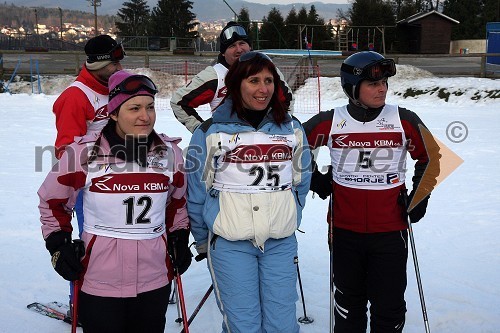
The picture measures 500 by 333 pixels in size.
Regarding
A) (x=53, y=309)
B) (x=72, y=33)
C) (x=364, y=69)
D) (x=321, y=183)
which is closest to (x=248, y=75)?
(x=364, y=69)

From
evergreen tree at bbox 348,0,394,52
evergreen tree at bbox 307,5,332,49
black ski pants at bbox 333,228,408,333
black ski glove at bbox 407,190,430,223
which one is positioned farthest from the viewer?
evergreen tree at bbox 348,0,394,52

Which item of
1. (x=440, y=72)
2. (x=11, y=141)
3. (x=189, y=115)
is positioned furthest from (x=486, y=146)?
(x=440, y=72)

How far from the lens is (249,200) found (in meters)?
2.91

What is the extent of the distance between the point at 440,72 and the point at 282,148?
2283 centimetres

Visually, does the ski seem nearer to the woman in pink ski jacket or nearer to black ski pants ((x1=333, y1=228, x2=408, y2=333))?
the woman in pink ski jacket

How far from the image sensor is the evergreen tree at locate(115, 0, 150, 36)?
71.2 m

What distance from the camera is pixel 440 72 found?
936 inches

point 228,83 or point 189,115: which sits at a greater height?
point 228,83

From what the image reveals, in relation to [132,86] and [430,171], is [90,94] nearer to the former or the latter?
[132,86]

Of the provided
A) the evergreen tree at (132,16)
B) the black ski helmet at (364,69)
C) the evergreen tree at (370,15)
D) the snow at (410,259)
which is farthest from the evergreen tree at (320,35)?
the black ski helmet at (364,69)

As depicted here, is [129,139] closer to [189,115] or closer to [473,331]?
[189,115]

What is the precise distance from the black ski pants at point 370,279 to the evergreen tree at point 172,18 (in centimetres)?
5986

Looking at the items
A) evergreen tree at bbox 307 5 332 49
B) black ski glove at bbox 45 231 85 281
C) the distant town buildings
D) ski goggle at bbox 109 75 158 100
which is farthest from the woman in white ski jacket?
the distant town buildings

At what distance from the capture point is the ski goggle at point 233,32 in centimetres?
422
